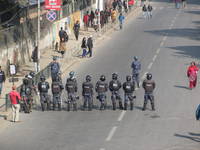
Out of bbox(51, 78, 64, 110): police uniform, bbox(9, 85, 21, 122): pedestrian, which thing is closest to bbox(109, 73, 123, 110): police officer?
bbox(51, 78, 64, 110): police uniform

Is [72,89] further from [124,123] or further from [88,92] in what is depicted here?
[124,123]

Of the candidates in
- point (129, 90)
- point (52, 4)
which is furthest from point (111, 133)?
point (52, 4)

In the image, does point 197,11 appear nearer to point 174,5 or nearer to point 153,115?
point 174,5

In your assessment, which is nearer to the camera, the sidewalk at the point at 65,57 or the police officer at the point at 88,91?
the police officer at the point at 88,91

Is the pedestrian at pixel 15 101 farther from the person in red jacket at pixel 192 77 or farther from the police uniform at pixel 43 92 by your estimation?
the person in red jacket at pixel 192 77

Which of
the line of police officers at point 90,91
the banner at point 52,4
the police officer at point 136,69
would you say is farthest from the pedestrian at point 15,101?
the banner at point 52,4

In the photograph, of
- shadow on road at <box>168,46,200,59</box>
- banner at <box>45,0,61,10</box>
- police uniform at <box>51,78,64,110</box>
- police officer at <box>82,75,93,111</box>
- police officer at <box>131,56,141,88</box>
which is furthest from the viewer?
shadow on road at <box>168,46,200,59</box>

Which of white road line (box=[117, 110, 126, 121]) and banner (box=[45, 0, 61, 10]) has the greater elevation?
banner (box=[45, 0, 61, 10])

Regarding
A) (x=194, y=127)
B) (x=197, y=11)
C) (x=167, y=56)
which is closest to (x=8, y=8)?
(x=167, y=56)

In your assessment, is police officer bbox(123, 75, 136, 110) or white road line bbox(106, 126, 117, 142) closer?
white road line bbox(106, 126, 117, 142)

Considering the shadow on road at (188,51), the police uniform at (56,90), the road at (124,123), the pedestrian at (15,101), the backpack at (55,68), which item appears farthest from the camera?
the shadow on road at (188,51)

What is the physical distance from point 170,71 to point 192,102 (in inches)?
364

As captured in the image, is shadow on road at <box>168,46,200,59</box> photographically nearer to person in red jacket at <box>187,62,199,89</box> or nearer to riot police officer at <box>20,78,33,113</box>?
person in red jacket at <box>187,62,199,89</box>

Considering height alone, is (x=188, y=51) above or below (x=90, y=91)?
below
